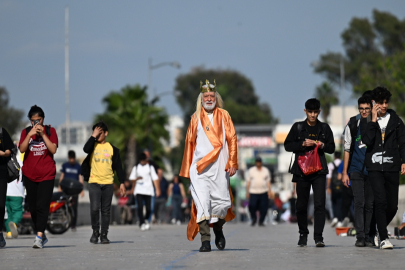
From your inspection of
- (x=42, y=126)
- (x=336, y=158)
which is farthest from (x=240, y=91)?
(x=42, y=126)

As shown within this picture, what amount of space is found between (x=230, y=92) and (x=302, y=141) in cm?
10365

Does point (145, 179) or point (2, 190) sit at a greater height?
point (145, 179)

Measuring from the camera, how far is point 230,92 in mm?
114625

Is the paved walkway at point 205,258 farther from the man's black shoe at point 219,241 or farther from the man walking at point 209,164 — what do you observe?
the man walking at point 209,164

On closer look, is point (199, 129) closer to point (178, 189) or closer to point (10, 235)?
point (10, 235)

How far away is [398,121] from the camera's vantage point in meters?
10.7

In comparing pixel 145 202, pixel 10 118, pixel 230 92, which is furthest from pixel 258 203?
pixel 230 92

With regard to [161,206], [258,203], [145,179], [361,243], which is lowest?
[161,206]

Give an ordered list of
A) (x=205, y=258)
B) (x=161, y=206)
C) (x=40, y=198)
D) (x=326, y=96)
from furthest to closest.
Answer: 1. (x=326, y=96)
2. (x=161, y=206)
3. (x=40, y=198)
4. (x=205, y=258)

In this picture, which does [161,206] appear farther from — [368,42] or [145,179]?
[368,42]

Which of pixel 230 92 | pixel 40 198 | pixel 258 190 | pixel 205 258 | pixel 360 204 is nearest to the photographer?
pixel 205 258

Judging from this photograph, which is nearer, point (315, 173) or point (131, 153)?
point (315, 173)

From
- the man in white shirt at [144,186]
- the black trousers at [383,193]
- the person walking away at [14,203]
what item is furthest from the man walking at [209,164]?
the man in white shirt at [144,186]

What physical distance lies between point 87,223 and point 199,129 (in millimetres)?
16932
